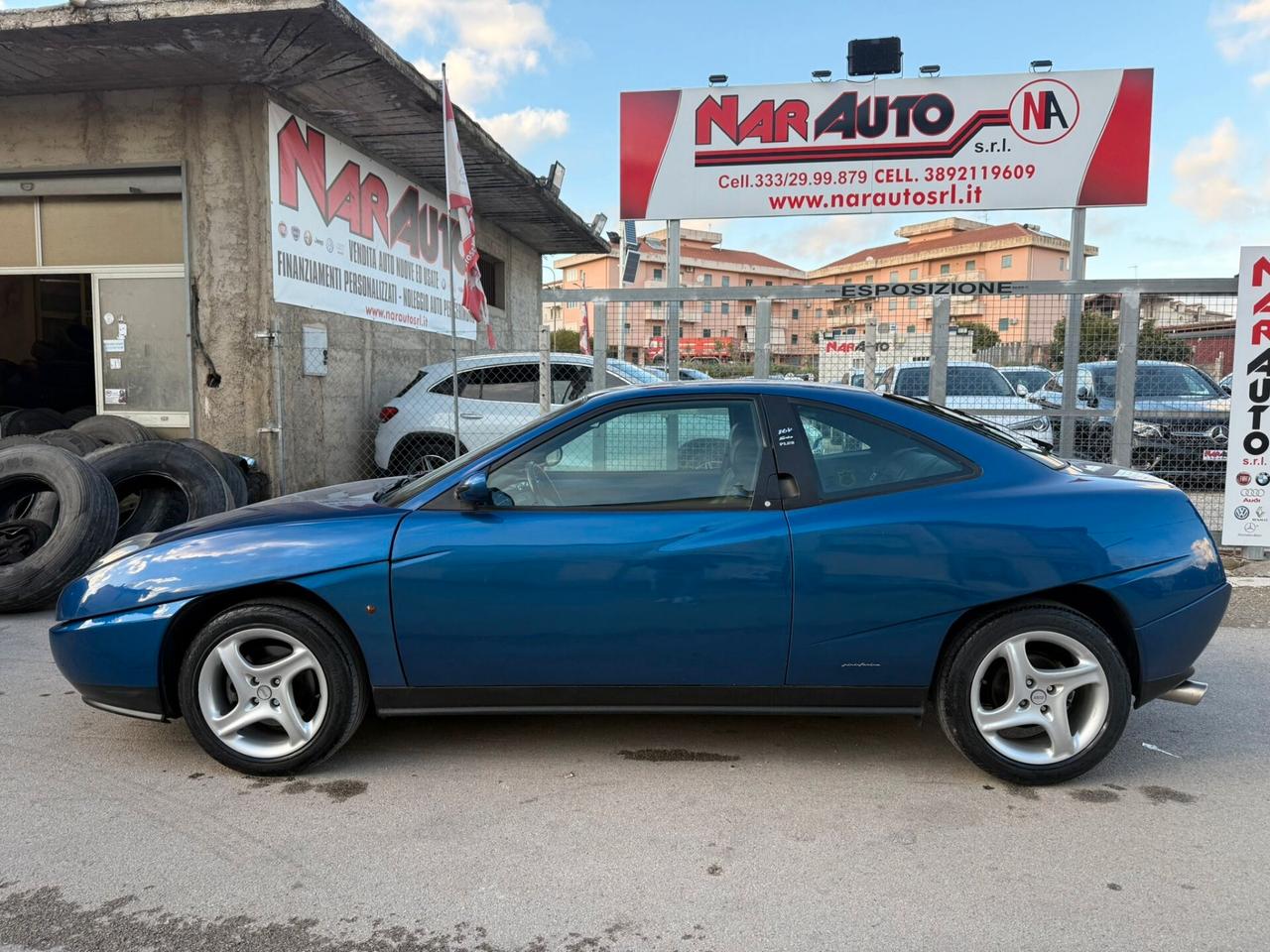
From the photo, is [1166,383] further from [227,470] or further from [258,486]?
[258,486]

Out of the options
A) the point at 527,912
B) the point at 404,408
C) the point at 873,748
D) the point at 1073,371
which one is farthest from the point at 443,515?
the point at 404,408

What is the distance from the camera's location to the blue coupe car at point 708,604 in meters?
3.49

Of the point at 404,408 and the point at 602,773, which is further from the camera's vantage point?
the point at 404,408

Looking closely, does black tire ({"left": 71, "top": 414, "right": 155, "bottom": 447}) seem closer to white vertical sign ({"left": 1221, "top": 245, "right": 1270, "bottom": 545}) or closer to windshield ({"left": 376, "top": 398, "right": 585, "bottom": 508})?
windshield ({"left": 376, "top": 398, "right": 585, "bottom": 508})

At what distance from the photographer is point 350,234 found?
10.9 m

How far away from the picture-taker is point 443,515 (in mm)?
3600

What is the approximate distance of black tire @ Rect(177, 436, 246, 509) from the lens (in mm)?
7914

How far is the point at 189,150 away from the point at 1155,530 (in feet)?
29.9

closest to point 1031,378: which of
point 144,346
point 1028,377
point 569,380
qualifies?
point 1028,377

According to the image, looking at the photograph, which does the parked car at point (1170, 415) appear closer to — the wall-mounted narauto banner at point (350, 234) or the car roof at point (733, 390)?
the car roof at point (733, 390)

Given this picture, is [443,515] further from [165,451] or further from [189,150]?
[189,150]

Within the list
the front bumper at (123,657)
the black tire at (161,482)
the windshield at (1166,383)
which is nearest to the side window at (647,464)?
the front bumper at (123,657)

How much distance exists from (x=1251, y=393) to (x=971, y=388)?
214 cm

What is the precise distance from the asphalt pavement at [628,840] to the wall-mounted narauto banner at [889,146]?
729 cm
